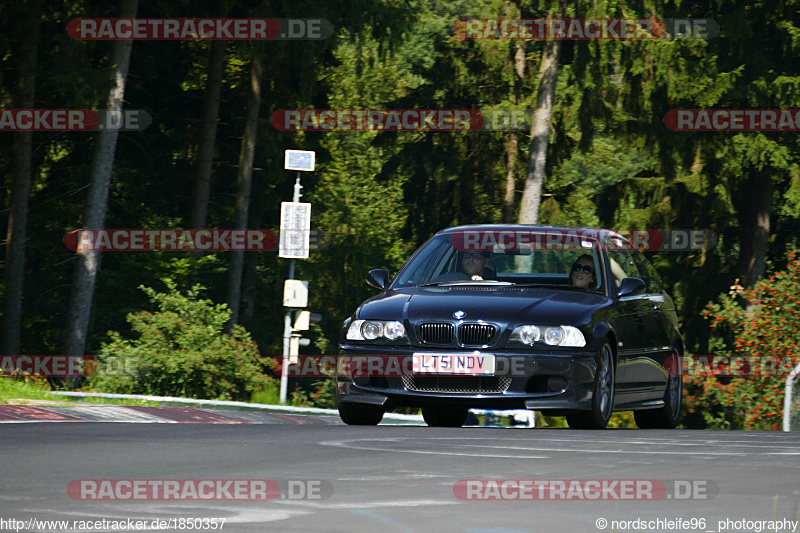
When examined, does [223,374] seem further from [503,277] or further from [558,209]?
[558,209]

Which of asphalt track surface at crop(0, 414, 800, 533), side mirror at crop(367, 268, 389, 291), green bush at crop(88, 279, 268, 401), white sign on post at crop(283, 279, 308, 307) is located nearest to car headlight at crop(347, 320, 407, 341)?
asphalt track surface at crop(0, 414, 800, 533)

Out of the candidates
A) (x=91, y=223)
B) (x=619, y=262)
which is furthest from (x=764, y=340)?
(x=619, y=262)

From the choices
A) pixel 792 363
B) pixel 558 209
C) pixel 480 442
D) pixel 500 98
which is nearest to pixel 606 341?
pixel 480 442

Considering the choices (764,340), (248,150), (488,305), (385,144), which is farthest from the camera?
(385,144)

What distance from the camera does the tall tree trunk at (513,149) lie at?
142ft

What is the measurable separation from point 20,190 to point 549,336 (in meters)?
24.9

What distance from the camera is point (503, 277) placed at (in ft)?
44.5

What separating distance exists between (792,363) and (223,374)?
10026 millimetres

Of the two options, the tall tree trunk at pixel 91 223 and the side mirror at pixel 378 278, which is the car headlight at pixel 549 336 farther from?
the tall tree trunk at pixel 91 223

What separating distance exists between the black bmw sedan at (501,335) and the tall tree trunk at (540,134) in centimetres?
1971

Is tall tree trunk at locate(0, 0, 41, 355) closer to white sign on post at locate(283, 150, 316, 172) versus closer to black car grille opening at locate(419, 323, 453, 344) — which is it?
white sign on post at locate(283, 150, 316, 172)

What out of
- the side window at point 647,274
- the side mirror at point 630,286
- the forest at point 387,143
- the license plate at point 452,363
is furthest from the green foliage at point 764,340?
the license plate at point 452,363

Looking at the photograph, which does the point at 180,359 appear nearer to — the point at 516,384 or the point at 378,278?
the point at 378,278

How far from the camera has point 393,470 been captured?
8.16 m
